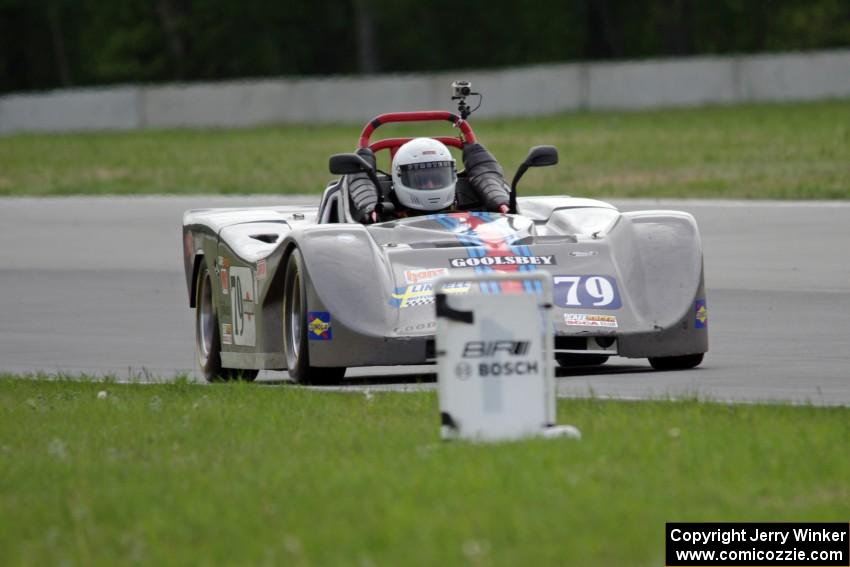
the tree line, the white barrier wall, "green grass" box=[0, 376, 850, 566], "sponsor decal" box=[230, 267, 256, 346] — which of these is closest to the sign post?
"green grass" box=[0, 376, 850, 566]

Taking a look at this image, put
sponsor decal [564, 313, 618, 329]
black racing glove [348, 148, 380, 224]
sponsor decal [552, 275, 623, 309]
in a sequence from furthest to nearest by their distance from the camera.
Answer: black racing glove [348, 148, 380, 224] → sponsor decal [552, 275, 623, 309] → sponsor decal [564, 313, 618, 329]

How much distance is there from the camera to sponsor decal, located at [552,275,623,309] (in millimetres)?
10586

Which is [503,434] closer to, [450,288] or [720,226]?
[450,288]

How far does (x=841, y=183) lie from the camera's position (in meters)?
21.0

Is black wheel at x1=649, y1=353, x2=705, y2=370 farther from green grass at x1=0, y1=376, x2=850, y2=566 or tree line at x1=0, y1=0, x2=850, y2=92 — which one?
tree line at x1=0, y1=0, x2=850, y2=92

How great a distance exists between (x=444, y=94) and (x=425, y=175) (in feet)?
106

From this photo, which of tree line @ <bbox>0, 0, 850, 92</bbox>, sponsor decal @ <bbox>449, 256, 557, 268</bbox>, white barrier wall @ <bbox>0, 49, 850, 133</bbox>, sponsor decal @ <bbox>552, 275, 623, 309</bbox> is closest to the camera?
sponsor decal @ <bbox>552, 275, 623, 309</bbox>

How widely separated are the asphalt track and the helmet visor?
1170 mm

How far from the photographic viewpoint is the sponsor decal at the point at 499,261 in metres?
10.7

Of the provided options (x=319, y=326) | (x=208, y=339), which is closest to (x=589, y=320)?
(x=319, y=326)

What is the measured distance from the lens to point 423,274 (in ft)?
34.9

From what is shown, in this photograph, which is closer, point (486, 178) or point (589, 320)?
point (589, 320)

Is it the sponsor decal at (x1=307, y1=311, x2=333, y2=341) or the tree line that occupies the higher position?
the sponsor decal at (x1=307, y1=311, x2=333, y2=341)

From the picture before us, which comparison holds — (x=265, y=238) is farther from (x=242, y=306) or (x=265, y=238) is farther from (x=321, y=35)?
(x=321, y=35)
